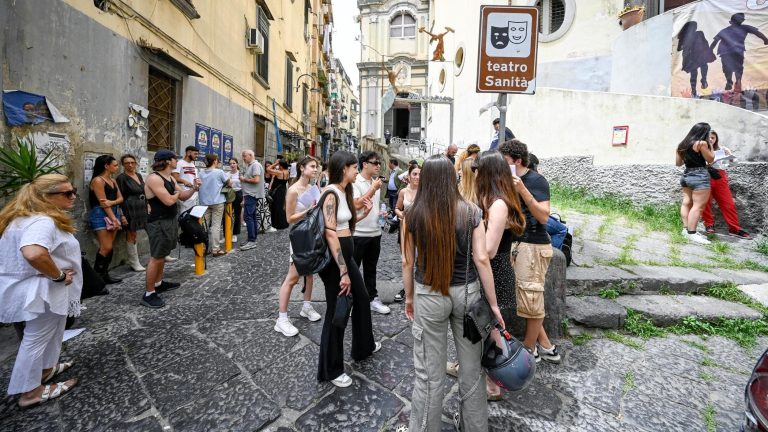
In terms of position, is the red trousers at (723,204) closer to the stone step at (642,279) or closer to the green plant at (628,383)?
the stone step at (642,279)

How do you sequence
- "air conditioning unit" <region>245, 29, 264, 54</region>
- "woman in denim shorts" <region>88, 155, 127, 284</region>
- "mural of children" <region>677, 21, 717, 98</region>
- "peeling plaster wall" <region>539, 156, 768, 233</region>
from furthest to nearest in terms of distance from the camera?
"air conditioning unit" <region>245, 29, 264, 54</region> → "mural of children" <region>677, 21, 717, 98</region> → "peeling plaster wall" <region>539, 156, 768, 233</region> → "woman in denim shorts" <region>88, 155, 127, 284</region>

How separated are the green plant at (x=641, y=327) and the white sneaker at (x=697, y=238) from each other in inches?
119

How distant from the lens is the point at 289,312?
3748 mm

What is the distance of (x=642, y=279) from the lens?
380 cm

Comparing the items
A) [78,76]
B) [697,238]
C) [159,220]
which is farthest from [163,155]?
[697,238]

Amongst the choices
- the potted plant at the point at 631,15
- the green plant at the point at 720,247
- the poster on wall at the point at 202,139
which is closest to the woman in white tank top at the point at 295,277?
the poster on wall at the point at 202,139

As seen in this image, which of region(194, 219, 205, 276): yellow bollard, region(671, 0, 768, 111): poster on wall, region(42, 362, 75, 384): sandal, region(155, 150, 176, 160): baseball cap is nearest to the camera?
region(42, 362, 75, 384): sandal

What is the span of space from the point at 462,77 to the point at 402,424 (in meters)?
15.7

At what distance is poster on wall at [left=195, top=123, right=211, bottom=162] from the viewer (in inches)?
281

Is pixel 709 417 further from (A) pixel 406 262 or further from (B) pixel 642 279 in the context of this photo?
(A) pixel 406 262

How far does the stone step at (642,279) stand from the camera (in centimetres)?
370

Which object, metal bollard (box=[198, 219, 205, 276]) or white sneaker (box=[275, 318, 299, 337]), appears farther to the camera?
metal bollard (box=[198, 219, 205, 276])

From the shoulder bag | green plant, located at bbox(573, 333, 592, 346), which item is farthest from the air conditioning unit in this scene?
green plant, located at bbox(573, 333, 592, 346)

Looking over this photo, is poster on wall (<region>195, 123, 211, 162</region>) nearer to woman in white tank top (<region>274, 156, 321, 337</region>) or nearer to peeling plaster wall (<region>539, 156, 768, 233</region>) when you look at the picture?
woman in white tank top (<region>274, 156, 321, 337</region>)
